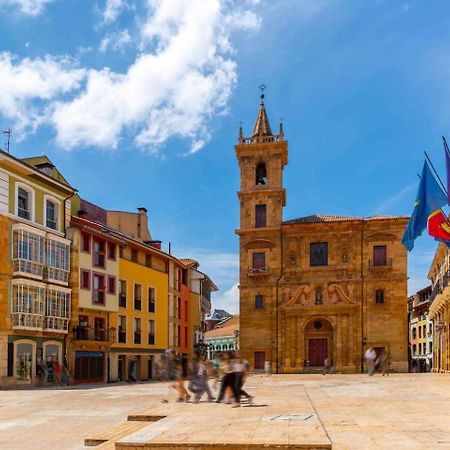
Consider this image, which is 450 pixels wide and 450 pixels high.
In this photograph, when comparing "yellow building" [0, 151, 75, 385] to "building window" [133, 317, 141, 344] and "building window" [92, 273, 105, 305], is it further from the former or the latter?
"building window" [133, 317, 141, 344]

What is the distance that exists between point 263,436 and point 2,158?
27.2 metres

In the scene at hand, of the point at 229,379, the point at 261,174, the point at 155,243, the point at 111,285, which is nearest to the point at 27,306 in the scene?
the point at 111,285

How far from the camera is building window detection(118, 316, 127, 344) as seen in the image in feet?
152

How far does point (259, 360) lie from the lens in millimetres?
60219

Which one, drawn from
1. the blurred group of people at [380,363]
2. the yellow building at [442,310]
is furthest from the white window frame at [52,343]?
the yellow building at [442,310]

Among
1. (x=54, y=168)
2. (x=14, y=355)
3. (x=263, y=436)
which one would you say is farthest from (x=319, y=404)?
(x=54, y=168)

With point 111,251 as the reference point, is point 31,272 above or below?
below

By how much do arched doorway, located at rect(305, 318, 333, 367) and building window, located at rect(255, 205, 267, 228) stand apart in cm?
1039

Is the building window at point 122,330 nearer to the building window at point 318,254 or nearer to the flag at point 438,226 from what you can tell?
the building window at point 318,254

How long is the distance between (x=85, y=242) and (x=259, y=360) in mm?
24670

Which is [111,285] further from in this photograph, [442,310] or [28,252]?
[442,310]

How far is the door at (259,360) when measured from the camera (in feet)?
197

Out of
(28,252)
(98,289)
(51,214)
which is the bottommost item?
(98,289)

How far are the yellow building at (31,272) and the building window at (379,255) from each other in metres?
30.8
